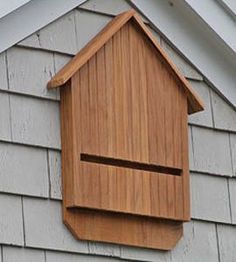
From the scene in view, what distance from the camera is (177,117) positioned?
4.17 metres

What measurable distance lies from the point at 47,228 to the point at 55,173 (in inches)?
7.3

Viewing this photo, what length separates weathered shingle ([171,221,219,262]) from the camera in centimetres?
413

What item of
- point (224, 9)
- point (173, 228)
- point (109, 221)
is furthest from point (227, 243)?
point (224, 9)

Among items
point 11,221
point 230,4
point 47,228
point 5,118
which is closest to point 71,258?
point 47,228

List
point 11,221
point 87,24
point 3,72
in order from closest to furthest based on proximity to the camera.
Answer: point 11,221
point 3,72
point 87,24

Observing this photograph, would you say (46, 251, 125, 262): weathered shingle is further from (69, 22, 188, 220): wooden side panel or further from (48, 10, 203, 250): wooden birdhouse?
(69, 22, 188, 220): wooden side panel

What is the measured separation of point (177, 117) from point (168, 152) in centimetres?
13

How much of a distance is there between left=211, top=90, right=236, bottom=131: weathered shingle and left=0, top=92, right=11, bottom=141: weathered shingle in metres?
0.89

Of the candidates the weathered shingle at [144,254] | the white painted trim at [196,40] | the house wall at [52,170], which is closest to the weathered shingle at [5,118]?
the house wall at [52,170]

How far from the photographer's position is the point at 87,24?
4.10 meters

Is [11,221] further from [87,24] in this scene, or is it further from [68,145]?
[87,24]

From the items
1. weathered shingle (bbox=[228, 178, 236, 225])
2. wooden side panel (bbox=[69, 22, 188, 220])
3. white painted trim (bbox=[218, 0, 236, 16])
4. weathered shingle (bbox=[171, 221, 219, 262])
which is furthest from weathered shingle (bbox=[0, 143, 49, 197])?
white painted trim (bbox=[218, 0, 236, 16])

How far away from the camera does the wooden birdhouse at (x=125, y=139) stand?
153 inches

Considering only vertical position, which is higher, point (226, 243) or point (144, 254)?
point (226, 243)
